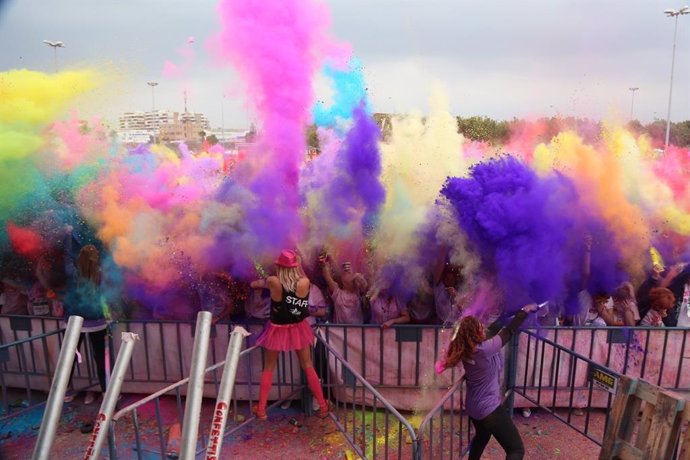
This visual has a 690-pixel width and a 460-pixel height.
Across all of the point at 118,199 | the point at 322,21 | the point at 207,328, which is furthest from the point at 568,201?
the point at 118,199

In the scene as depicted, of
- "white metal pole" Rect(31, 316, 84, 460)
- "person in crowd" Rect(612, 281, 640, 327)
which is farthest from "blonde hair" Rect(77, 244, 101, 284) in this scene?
"person in crowd" Rect(612, 281, 640, 327)

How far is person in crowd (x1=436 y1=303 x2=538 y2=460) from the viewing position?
3.27m

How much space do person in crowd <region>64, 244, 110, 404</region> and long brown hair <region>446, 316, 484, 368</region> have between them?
3120 millimetres

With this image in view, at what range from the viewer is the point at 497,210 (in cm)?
362

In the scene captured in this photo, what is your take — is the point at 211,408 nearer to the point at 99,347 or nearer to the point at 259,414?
the point at 259,414

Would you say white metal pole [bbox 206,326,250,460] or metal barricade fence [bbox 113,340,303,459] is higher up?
white metal pole [bbox 206,326,250,460]

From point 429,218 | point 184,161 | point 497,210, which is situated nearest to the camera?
point 497,210

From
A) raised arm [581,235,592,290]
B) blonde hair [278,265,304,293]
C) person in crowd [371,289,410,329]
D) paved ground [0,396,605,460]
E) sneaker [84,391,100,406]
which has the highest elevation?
raised arm [581,235,592,290]

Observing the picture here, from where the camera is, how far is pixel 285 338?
4121 millimetres

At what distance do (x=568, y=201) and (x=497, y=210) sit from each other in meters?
0.59

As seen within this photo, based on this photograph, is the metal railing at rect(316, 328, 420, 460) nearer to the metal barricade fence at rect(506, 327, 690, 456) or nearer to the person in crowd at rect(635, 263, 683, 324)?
the metal barricade fence at rect(506, 327, 690, 456)

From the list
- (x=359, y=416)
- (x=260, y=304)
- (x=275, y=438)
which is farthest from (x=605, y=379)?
(x=260, y=304)

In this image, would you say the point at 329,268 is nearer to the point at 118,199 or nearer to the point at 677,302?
the point at 118,199

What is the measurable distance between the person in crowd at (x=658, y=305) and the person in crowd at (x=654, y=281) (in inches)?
3.2
